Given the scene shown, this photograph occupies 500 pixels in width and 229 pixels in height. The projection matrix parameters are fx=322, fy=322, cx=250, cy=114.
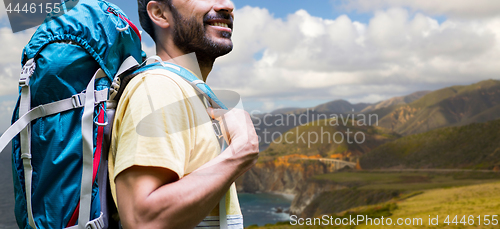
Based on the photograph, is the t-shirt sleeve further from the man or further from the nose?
the nose

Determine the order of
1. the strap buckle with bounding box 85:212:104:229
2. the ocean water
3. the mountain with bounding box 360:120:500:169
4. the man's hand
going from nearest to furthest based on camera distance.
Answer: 1. the strap buckle with bounding box 85:212:104:229
2. the man's hand
3. the mountain with bounding box 360:120:500:169
4. the ocean water

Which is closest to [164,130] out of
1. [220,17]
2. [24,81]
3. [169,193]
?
[169,193]

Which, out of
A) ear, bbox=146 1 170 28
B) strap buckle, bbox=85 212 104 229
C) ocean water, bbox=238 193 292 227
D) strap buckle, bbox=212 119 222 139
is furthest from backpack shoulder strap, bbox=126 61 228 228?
ocean water, bbox=238 193 292 227

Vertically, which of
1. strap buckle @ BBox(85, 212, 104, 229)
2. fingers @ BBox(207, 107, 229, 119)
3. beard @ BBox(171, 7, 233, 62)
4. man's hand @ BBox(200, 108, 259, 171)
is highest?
beard @ BBox(171, 7, 233, 62)

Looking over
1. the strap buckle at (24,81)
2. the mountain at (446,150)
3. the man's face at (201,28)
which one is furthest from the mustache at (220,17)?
the mountain at (446,150)

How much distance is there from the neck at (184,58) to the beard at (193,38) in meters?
0.03

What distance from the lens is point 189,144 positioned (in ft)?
4.73

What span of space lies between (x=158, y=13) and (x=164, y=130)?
3.27 ft

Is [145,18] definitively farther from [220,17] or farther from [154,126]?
[154,126]

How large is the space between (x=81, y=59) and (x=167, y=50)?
0.62 metres

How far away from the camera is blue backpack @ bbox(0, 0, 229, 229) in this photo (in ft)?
4.63

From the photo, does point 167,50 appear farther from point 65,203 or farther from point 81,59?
point 65,203

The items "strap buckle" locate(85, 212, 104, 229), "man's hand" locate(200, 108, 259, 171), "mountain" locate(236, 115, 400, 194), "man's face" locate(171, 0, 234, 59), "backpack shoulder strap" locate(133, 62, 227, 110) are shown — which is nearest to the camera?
"strap buckle" locate(85, 212, 104, 229)

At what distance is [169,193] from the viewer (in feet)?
4.13
